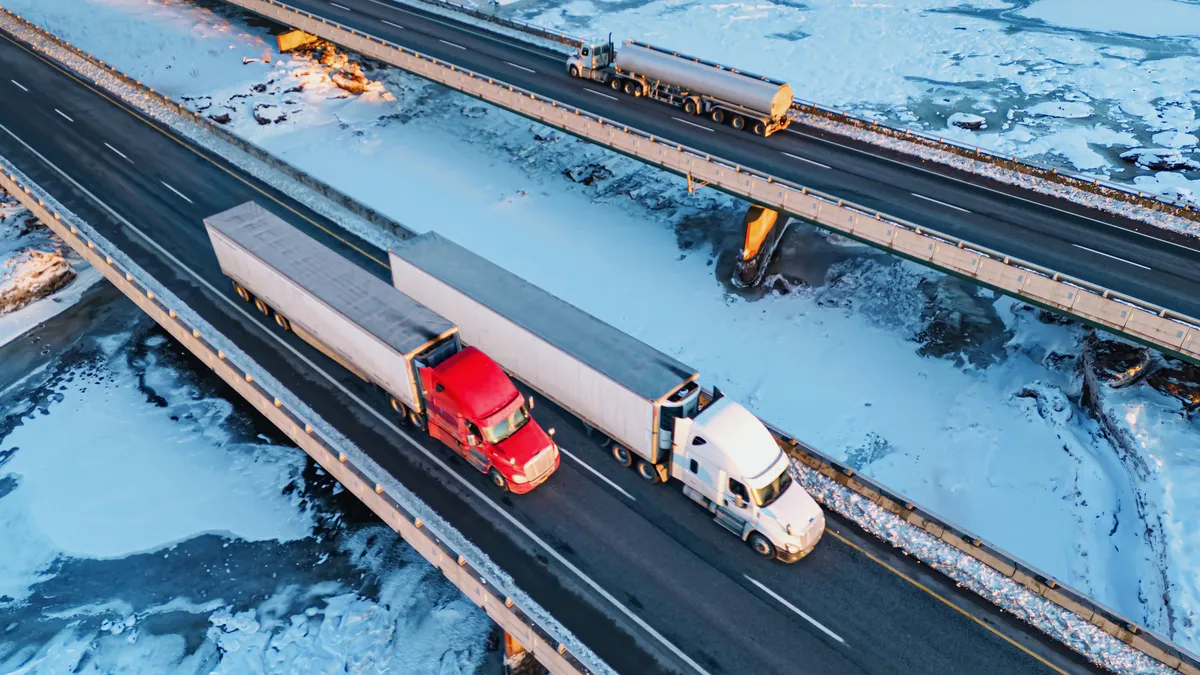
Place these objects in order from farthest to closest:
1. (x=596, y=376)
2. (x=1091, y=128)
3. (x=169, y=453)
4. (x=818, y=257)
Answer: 1. (x=1091, y=128)
2. (x=818, y=257)
3. (x=169, y=453)
4. (x=596, y=376)

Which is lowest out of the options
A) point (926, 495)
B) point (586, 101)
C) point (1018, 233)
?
point (926, 495)

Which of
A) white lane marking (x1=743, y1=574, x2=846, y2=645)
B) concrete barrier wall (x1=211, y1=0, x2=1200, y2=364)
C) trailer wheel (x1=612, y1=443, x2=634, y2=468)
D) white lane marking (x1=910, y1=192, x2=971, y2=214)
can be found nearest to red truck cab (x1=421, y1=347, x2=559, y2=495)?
trailer wheel (x1=612, y1=443, x2=634, y2=468)

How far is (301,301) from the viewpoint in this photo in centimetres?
2473

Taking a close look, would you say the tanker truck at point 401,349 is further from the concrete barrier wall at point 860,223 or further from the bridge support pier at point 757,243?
the bridge support pier at point 757,243

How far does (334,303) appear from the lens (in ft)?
76.7

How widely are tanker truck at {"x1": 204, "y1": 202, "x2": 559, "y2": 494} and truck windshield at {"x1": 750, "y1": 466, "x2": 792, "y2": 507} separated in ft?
20.7

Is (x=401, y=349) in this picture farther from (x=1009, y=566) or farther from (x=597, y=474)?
(x=1009, y=566)

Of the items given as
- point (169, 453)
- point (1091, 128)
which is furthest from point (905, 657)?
point (1091, 128)

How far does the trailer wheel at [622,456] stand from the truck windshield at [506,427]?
3.23 metres

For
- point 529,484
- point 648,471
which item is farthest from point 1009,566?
point 529,484

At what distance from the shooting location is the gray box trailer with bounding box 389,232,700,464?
2052cm

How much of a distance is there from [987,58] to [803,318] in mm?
46108

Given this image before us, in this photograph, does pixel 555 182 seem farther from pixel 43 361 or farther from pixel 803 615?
pixel 803 615

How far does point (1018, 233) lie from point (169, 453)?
128ft
